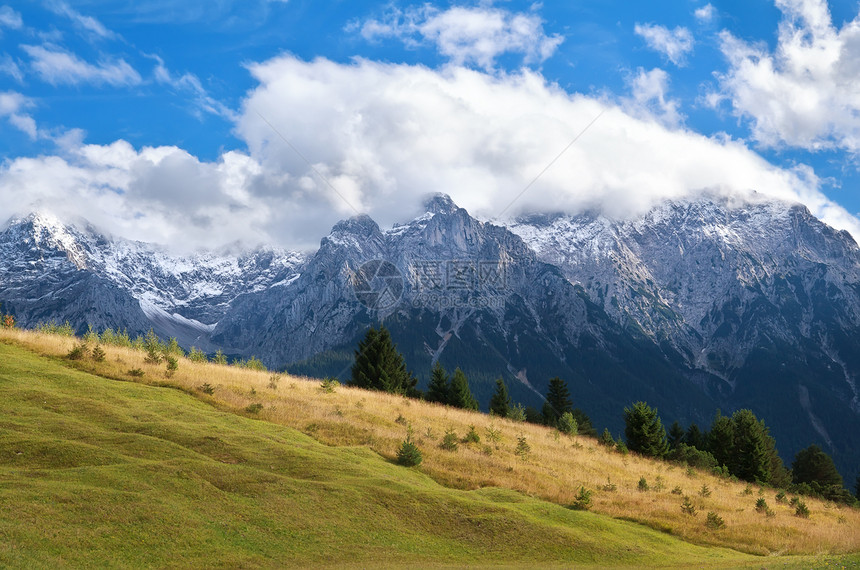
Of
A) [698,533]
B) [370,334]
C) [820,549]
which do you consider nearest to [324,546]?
[698,533]

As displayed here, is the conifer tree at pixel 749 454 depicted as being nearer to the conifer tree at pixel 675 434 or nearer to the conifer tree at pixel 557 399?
the conifer tree at pixel 675 434

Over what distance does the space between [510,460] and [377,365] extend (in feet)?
130

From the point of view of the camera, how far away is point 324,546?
21406mm

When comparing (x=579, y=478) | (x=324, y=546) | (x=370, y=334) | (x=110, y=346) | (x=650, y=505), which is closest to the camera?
(x=324, y=546)

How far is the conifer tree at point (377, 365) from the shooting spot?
73.0 meters

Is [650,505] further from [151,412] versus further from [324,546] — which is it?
[151,412]

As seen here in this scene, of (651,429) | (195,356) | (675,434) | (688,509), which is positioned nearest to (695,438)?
(675,434)

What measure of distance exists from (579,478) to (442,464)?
28.7ft

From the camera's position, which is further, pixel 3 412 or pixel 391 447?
pixel 391 447

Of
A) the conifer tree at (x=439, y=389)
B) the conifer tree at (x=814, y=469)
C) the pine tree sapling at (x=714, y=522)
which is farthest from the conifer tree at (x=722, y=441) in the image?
the pine tree sapling at (x=714, y=522)

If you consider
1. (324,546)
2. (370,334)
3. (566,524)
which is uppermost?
(370,334)

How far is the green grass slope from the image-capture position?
64.3ft

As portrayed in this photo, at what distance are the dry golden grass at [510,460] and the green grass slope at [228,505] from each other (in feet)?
7.91

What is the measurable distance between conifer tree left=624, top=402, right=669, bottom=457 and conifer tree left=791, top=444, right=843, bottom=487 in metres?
57.0
